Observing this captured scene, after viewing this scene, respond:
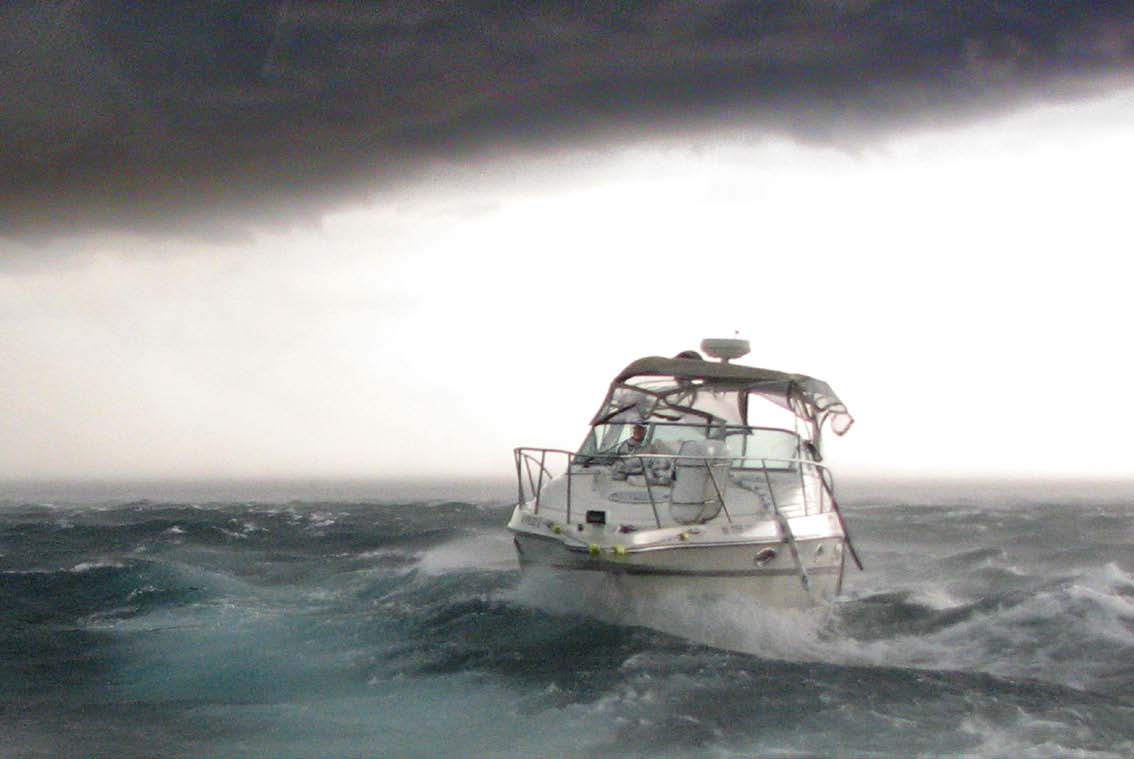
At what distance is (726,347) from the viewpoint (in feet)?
55.4

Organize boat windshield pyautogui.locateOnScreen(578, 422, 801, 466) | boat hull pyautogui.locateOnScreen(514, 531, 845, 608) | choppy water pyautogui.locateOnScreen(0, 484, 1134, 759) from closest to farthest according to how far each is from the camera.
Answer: choppy water pyautogui.locateOnScreen(0, 484, 1134, 759) < boat hull pyautogui.locateOnScreen(514, 531, 845, 608) < boat windshield pyautogui.locateOnScreen(578, 422, 801, 466)

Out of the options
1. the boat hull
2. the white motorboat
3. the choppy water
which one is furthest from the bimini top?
the choppy water

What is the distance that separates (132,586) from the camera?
1964 cm

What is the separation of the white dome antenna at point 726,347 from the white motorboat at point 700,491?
0.07ft

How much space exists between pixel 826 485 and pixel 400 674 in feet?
23.8

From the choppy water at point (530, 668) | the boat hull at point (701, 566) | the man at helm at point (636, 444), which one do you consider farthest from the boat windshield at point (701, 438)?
the choppy water at point (530, 668)

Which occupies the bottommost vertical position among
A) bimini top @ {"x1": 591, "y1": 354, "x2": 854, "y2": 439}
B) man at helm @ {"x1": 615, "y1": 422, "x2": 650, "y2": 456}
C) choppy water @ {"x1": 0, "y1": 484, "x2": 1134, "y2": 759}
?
choppy water @ {"x1": 0, "y1": 484, "x2": 1134, "y2": 759}

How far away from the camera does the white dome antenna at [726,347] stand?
16.9 m

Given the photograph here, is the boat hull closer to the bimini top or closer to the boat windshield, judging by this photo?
the boat windshield

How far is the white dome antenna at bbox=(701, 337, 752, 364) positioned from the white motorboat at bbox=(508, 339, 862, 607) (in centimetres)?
2

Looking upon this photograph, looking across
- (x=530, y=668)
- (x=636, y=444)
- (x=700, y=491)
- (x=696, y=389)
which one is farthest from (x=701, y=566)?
(x=696, y=389)

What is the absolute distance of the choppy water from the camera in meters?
9.73

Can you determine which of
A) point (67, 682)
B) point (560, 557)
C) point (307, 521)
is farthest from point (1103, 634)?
point (307, 521)

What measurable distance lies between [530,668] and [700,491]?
3.31m
